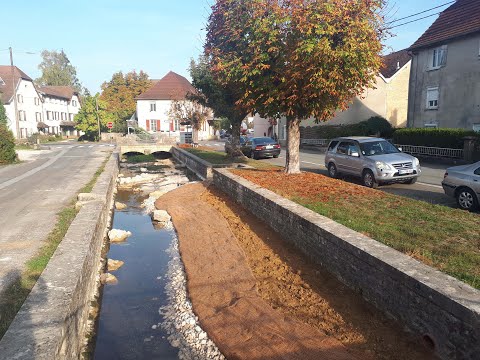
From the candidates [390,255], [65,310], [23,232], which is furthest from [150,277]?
[390,255]

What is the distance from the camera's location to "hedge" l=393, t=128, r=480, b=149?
21.2m

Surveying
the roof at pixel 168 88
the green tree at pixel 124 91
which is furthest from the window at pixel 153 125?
the green tree at pixel 124 91

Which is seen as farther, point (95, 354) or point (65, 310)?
point (95, 354)

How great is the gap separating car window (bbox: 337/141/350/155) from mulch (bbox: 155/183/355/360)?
6.54 m

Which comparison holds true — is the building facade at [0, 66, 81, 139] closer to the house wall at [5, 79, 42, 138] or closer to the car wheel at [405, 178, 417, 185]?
the house wall at [5, 79, 42, 138]

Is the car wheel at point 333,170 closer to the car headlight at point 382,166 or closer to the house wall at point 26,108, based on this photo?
the car headlight at point 382,166

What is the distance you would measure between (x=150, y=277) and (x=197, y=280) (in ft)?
4.25

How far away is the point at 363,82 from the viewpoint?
11.0m

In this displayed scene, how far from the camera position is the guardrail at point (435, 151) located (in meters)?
21.1

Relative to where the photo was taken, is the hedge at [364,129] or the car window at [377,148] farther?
the hedge at [364,129]

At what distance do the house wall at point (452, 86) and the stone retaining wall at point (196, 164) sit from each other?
18.1 m

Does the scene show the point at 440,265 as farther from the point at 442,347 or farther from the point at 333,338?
the point at 333,338

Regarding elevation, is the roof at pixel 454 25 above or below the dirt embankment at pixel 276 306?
above

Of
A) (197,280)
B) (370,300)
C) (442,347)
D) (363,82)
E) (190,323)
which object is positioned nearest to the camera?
(442,347)
